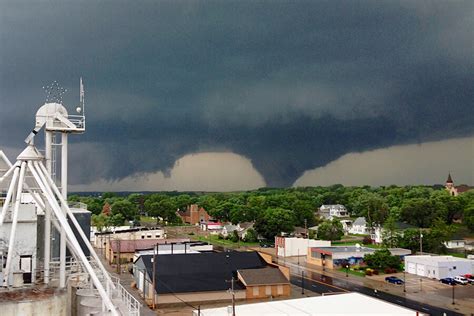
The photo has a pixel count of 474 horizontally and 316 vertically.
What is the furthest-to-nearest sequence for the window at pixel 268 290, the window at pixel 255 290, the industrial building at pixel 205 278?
the window at pixel 268 290, the window at pixel 255 290, the industrial building at pixel 205 278

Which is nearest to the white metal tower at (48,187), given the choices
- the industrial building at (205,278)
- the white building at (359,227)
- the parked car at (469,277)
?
the industrial building at (205,278)

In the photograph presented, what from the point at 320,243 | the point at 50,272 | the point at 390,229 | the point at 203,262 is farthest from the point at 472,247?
the point at 50,272

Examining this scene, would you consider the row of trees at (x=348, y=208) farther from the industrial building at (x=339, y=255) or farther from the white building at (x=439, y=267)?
the white building at (x=439, y=267)

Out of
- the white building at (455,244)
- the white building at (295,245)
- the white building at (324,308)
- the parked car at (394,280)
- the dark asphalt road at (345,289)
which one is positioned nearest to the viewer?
the white building at (324,308)

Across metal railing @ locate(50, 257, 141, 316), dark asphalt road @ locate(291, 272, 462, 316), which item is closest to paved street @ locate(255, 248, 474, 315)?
dark asphalt road @ locate(291, 272, 462, 316)

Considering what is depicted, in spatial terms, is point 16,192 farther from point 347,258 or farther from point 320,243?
point 320,243

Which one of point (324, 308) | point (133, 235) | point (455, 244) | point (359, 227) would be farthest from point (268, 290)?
point (359, 227)
